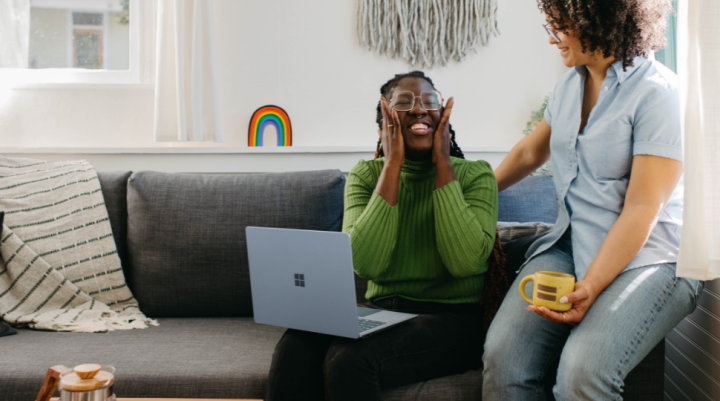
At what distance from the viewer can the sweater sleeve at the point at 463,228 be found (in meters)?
1.27

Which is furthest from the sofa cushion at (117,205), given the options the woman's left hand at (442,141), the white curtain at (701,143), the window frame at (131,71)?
the white curtain at (701,143)

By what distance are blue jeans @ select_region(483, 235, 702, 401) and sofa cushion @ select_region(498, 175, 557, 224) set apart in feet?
2.01

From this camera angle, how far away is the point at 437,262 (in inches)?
53.9

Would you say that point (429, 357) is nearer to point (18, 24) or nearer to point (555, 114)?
point (555, 114)

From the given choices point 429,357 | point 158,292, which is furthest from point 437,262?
point 158,292

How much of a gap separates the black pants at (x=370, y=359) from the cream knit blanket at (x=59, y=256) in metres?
0.73

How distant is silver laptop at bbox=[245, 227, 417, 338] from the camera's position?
108 cm

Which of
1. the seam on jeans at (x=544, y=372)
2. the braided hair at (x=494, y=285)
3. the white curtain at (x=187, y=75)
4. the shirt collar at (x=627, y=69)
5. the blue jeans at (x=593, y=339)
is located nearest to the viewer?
the blue jeans at (x=593, y=339)

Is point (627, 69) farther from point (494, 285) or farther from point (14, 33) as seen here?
point (14, 33)

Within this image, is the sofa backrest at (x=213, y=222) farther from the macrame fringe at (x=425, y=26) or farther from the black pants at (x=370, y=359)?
the macrame fringe at (x=425, y=26)

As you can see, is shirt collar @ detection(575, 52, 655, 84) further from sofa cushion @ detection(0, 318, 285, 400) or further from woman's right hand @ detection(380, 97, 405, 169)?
sofa cushion @ detection(0, 318, 285, 400)

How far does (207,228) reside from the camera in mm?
1744

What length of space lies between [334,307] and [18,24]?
6.90ft

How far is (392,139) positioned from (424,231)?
26 cm
